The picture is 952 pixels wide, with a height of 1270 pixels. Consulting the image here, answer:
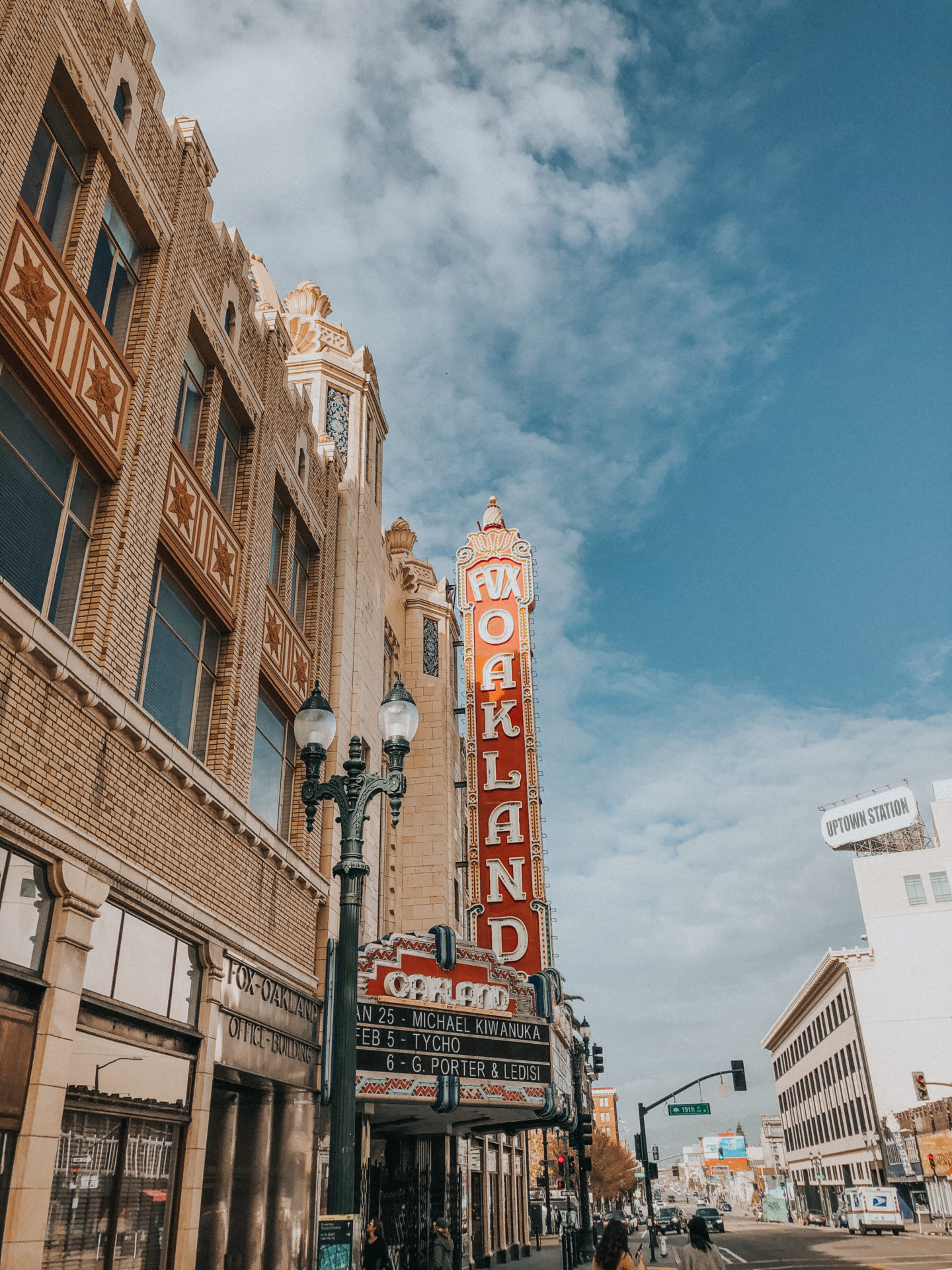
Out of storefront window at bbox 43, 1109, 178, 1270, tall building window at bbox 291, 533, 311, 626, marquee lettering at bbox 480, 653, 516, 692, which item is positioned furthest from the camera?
marquee lettering at bbox 480, 653, 516, 692

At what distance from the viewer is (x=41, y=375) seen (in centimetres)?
1062

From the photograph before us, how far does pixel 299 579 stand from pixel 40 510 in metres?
9.70

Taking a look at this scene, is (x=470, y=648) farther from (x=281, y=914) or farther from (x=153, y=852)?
(x=153, y=852)

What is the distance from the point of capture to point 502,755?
30.3 meters

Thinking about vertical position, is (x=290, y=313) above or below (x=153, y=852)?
above

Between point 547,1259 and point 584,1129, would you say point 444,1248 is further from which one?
point 547,1259

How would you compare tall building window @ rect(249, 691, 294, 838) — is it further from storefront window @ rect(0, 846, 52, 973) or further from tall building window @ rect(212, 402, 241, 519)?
storefront window @ rect(0, 846, 52, 973)

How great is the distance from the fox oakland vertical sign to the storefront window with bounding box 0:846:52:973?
18010 millimetres

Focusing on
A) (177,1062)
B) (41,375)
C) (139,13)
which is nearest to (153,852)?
(177,1062)

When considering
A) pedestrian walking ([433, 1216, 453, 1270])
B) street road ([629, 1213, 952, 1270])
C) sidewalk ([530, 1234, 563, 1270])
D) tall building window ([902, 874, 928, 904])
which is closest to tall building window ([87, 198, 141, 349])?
pedestrian walking ([433, 1216, 453, 1270])

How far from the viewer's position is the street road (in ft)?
88.8

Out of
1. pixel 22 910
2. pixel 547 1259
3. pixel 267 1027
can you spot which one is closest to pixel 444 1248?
pixel 267 1027

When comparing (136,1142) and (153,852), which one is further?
(153,852)

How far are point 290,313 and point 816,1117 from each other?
105 metres
